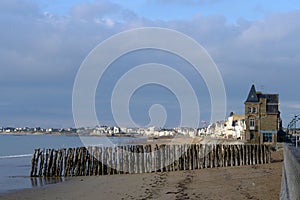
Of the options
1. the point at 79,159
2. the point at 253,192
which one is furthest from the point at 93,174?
the point at 253,192

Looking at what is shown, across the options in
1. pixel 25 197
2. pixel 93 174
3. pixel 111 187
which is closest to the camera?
pixel 25 197

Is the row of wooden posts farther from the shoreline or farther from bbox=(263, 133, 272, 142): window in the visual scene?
bbox=(263, 133, 272, 142): window

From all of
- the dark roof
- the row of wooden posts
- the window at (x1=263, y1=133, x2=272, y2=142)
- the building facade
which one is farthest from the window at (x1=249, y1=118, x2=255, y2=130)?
the row of wooden posts

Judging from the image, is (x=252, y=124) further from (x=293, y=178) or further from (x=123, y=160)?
(x=293, y=178)

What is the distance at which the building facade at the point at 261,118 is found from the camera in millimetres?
54125

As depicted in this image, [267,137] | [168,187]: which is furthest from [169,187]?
[267,137]

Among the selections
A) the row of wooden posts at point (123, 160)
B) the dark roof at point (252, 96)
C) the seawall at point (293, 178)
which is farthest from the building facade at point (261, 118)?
the seawall at point (293, 178)

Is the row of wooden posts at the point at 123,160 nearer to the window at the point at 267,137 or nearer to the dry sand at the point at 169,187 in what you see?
the dry sand at the point at 169,187

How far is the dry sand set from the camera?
16508 millimetres

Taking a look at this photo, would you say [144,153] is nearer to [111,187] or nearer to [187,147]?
[187,147]

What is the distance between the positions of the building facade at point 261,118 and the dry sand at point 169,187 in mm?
29819

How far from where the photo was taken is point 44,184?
23906mm

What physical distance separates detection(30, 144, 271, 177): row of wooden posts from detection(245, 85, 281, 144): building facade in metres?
26.5

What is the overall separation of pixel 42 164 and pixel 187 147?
28.8ft
